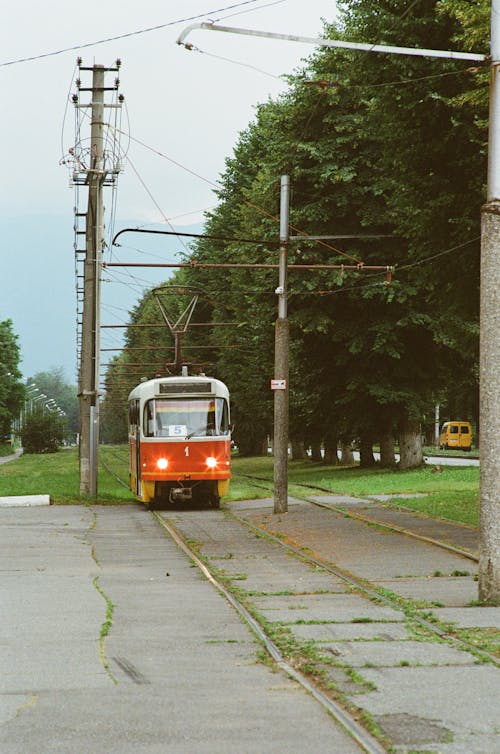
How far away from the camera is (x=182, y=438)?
92.4ft

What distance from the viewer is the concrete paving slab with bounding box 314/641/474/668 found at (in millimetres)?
8594

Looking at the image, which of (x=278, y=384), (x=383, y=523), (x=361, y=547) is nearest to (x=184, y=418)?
(x=278, y=384)

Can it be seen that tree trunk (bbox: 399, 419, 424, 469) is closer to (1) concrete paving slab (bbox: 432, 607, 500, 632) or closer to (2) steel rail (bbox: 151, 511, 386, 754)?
(2) steel rail (bbox: 151, 511, 386, 754)

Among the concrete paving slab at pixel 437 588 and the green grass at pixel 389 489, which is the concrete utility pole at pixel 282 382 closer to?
the green grass at pixel 389 489

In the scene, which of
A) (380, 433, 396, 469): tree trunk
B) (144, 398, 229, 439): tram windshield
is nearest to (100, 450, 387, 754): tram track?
(144, 398, 229, 439): tram windshield

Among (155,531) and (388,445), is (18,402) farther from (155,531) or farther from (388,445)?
(155,531)

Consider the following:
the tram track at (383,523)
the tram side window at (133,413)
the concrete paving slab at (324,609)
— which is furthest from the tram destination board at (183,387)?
the concrete paving slab at (324,609)

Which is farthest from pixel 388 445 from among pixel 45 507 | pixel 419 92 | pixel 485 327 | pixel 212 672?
pixel 212 672

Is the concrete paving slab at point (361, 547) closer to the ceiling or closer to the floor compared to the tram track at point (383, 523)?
closer to the floor

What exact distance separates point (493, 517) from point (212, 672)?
14.0 ft

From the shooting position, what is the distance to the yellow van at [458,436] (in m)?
86.9

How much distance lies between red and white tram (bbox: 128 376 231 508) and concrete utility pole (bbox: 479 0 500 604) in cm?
1672

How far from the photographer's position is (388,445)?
4469cm

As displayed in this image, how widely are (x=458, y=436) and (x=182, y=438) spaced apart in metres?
61.1
